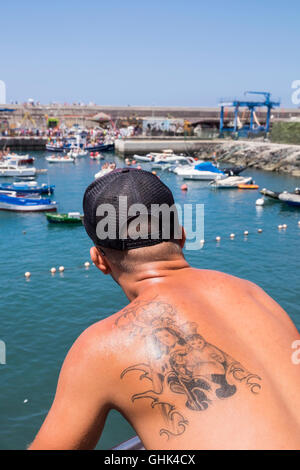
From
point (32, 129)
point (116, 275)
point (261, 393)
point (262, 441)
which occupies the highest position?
point (32, 129)

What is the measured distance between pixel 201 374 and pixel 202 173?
4976 cm

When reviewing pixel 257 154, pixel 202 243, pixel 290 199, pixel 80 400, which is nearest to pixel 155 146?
pixel 257 154

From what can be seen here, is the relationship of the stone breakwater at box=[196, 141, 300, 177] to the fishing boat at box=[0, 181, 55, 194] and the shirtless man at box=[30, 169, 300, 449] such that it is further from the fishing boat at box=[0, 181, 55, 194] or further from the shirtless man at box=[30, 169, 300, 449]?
the shirtless man at box=[30, 169, 300, 449]

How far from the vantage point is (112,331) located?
5.99 ft

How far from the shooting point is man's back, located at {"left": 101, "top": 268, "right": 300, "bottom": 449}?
1.59m

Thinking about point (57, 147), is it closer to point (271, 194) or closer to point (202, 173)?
point (202, 173)

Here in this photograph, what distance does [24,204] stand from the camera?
34.1 metres

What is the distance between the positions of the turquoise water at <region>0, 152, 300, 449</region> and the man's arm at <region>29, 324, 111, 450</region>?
9335mm

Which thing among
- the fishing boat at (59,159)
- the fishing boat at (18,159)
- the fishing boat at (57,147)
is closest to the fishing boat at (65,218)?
the fishing boat at (18,159)

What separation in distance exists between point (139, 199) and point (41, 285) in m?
18.8

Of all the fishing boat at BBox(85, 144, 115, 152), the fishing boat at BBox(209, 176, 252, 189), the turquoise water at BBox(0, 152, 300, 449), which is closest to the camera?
the turquoise water at BBox(0, 152, 300, 449)

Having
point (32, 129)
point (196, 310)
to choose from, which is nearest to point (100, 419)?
point (196, 310)

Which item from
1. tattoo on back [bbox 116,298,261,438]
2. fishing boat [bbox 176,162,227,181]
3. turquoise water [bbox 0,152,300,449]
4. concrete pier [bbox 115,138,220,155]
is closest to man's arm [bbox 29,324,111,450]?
tattoo on back [bbox 116,298,261,438]
